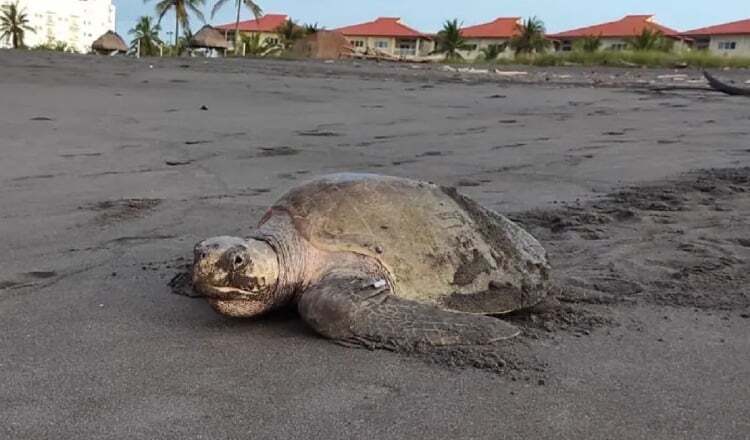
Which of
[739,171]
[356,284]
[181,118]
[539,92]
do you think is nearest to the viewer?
[356,284]

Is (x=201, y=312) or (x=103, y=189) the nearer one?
(x=201, y=312)

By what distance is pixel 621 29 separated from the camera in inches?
1962

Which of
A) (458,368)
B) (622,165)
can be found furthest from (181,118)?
(458,368)

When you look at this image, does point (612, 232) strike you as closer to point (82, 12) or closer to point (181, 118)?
point (181, 118)

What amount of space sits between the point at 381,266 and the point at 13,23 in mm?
44856

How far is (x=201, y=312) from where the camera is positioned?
8.46 feet

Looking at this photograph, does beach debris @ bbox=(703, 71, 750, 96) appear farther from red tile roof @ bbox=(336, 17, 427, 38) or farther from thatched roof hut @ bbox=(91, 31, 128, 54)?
red tile roof @ bbox=(336, 17, 427, 38)

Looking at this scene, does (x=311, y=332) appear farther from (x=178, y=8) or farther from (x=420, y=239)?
(x=178, y=8)

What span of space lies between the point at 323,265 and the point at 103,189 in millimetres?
2620

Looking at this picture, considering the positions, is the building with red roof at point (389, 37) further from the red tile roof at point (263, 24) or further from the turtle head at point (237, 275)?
the turtle head at point (237, 275)

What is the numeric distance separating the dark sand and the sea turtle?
0.09m

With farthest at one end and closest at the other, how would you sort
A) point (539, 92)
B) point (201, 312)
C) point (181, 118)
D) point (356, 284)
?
point (539, 92) → point (181, 118) → point (201, 312) → point (356, 284)

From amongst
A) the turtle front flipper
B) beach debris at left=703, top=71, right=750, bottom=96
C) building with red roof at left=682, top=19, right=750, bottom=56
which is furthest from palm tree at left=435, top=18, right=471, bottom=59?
the turtle front flipper

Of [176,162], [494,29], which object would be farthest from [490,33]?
[176,162]
